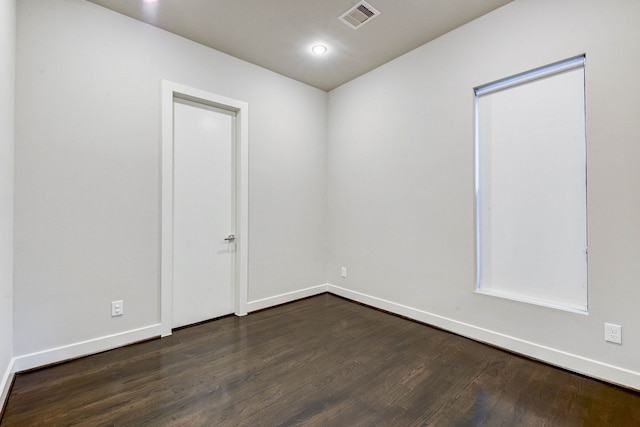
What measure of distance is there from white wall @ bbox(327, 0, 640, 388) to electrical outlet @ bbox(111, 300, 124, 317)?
8.36ft

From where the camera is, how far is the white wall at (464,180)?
2031mm

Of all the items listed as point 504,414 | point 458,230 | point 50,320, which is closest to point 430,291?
point 458,230

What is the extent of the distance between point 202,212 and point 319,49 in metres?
2.16

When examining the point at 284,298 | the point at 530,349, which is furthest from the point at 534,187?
the point at 284,298

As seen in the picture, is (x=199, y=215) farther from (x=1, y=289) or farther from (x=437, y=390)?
(x=437, y=390)

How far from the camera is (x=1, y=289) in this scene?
1.88 m

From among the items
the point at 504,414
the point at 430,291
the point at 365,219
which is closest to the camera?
the point at 504,414

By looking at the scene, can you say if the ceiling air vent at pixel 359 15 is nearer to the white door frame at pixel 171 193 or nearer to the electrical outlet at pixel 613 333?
the white door frame at pixel 171 193

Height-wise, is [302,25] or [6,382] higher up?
[302,25]

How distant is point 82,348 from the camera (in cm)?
242

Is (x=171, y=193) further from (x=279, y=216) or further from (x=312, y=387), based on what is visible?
(x=312, y=387)

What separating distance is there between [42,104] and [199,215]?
1499 mm

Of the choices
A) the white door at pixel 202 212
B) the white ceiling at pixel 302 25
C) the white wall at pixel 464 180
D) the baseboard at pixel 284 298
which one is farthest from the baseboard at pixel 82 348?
the white ceiling at pixel 302 25

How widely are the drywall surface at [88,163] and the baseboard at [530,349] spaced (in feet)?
8.61
